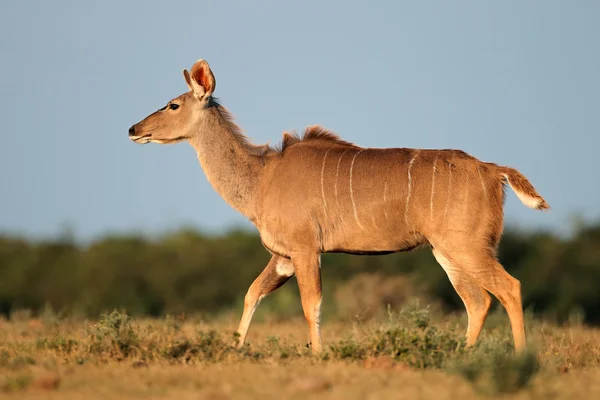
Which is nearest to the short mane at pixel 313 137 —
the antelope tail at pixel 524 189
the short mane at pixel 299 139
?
the short mane at pixel 299 139

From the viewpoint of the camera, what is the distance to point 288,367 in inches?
320

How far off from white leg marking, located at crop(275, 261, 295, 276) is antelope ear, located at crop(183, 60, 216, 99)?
2096 millimetres

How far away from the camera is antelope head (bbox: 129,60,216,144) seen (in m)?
11.3

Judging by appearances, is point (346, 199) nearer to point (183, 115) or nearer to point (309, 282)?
point (309, 282)

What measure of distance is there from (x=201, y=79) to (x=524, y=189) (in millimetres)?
3824

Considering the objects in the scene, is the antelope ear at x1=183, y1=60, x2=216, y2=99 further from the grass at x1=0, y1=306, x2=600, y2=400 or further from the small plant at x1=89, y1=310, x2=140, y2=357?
the small plant at x1=89, y1=310, x2=140, y2=357

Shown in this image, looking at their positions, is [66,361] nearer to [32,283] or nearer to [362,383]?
[362,383]

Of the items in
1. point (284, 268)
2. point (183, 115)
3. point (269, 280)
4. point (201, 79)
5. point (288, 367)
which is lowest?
point (288, 367)

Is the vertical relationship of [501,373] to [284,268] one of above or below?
below

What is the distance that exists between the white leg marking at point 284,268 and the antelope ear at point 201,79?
210 centimetres

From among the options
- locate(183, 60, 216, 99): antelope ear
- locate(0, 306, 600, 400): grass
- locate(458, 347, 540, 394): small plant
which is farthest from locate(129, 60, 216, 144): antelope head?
locate(458, 347, 540, 394): small plant

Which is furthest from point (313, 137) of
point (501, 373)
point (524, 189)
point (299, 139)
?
point (501, 373)

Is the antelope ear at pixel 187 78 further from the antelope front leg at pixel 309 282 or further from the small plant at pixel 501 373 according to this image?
the small plant at pixel 501 373

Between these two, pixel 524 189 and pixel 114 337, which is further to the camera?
pixel 524 189
